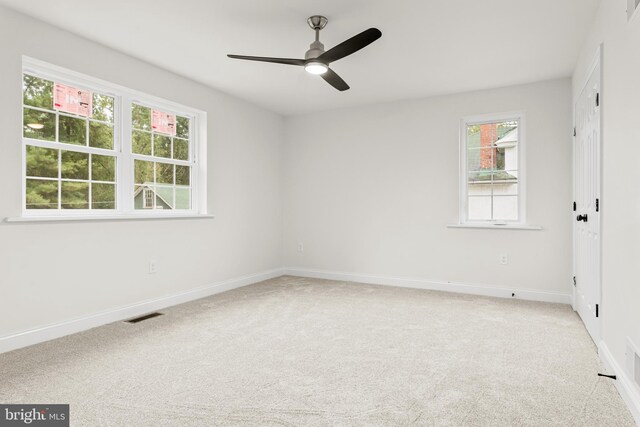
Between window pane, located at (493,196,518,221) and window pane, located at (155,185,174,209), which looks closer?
window pane, located at (155,185,174,209)

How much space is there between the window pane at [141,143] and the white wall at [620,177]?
3844 mm

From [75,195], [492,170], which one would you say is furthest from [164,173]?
[492,170]

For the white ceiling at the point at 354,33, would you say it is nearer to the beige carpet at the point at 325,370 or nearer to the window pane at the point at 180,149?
the window pane at the point at 180,149

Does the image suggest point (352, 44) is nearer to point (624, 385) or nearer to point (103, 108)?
point (103, 108)

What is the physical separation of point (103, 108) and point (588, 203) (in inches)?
170

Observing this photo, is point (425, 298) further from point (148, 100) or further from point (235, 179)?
point (148, 100)

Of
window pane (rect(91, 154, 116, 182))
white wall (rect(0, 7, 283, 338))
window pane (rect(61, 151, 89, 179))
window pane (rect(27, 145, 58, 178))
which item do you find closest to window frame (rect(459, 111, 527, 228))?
white wall (rect(0, 7, 283, 338))

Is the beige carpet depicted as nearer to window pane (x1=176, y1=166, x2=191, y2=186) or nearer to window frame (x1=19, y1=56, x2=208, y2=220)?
window frame (x1=19, y1=56, x2=208, y2=220)

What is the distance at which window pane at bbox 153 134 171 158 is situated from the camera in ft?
13.1

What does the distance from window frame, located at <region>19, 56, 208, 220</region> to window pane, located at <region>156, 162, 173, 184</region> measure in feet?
0.27

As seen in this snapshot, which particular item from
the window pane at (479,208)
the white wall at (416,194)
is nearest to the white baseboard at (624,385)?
the white wall at (416,194)
